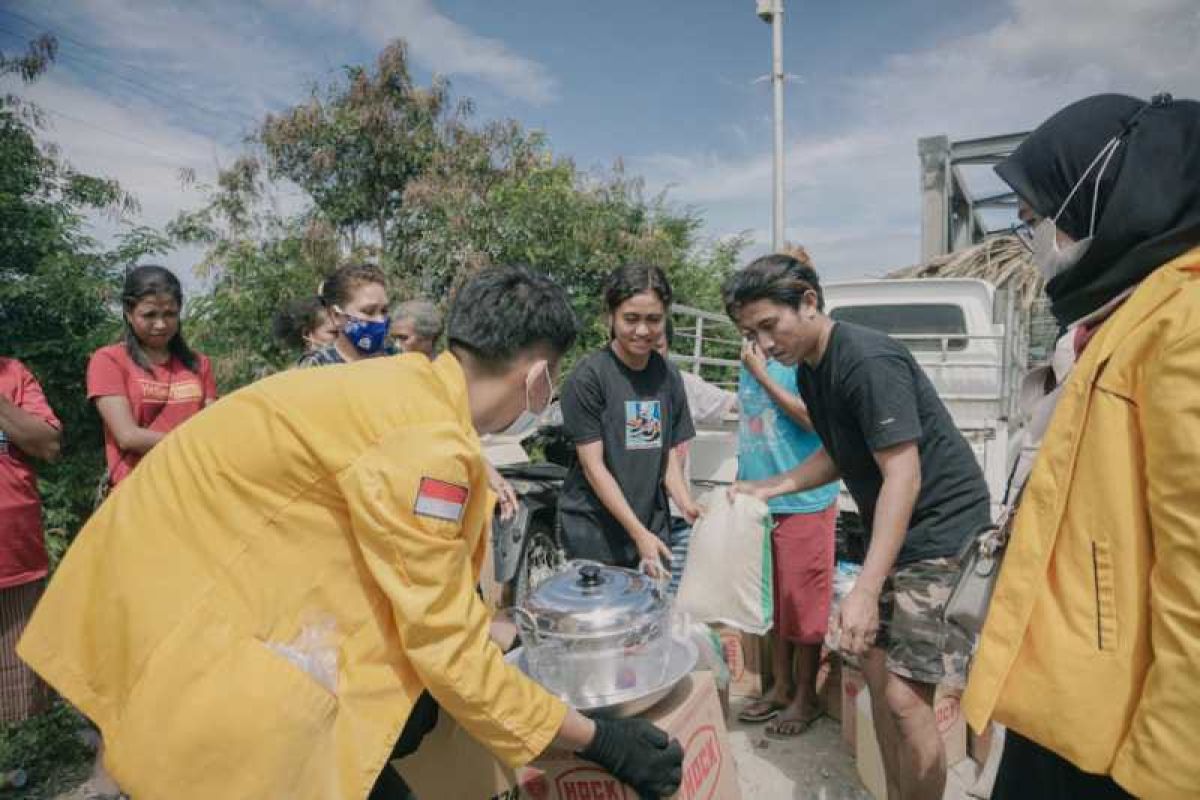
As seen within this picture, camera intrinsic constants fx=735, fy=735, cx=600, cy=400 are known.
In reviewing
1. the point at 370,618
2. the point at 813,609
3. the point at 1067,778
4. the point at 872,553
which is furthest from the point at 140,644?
the point at 813,609

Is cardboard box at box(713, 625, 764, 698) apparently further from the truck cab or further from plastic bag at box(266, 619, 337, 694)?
the truck cab

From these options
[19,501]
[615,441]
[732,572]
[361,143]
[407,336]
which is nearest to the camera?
[732,572]

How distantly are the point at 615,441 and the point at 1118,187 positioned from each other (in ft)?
6.63

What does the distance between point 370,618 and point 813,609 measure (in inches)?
94.6

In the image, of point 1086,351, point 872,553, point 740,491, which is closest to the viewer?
point 1086,351

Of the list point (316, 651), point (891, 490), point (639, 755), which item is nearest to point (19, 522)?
point (316, 651)

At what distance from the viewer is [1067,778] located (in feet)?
3.91

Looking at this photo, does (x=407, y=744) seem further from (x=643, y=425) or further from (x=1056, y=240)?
(x=643, y=425)

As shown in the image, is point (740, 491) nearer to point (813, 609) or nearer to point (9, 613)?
point (813, 609)

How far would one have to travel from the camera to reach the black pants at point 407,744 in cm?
142

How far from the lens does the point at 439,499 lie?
1170 millimetres

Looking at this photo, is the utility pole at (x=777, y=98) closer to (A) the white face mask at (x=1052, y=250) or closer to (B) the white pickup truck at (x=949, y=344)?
(B) the white pickup truck at (x=949, y=344)

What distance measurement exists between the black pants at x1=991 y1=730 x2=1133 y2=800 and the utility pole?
353 inches

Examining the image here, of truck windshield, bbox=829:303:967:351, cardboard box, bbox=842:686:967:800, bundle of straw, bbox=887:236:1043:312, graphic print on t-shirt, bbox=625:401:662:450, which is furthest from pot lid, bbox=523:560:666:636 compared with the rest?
bundle of straw, bbox=887:236:1043:312
